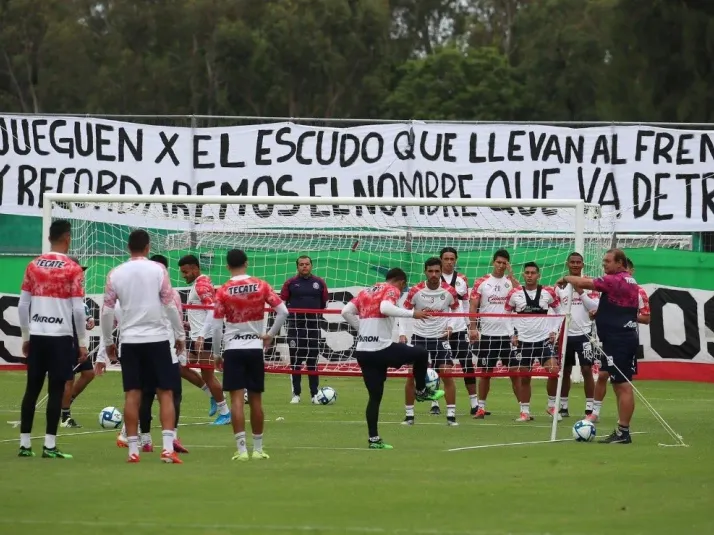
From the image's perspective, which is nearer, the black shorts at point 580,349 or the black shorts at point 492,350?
the black shorts at point 580,349

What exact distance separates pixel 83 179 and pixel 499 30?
61.9 m

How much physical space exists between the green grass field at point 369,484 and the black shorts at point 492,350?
3.65 ft

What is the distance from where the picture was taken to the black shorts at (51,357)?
13648 millimetres

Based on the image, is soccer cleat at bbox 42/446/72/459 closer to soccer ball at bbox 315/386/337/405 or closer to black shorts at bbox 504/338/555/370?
black shorts at bbox 504/338/555/370

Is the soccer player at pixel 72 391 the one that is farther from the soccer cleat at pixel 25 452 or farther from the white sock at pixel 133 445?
the white sock at pixel 133 445

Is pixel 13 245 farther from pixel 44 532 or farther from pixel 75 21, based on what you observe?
pixel 75 21

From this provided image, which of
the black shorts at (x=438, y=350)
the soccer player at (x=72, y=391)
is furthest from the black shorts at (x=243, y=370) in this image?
the black shorts at (x=438, y=350)

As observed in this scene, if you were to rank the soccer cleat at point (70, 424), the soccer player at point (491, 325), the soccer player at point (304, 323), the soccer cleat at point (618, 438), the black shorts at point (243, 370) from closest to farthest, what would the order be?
1. the black shorts at point (243, 370)
2. the soccer cleat at point (618, 438)
3. the soccer cleat at point (70, 424)
4. the soccer player at point (491, 325)
5. the soccer player at point (304, 323)

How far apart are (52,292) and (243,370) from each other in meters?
1.85

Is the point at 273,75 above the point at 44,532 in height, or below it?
above

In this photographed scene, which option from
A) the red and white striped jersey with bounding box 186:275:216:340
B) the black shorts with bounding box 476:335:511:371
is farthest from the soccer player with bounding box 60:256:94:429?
the black shorts with bounding box 476:335:511:371

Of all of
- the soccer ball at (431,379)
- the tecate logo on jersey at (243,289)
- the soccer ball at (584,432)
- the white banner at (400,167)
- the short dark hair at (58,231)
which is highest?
the white banner at (400,167)

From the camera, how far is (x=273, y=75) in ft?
244

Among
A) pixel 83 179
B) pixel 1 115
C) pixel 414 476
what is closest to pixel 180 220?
pixel 83 179
